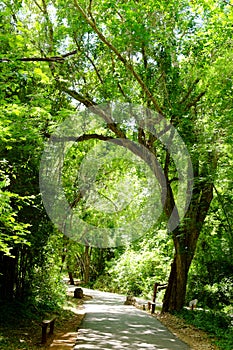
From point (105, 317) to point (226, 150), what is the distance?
563 cm

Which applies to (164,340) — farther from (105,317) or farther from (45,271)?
(45,271)

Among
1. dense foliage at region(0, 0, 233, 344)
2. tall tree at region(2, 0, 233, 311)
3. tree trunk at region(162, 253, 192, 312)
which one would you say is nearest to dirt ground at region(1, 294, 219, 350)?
tree trunk at region(162, 253, 192, 312)

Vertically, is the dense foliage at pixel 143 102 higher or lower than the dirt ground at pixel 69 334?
higher

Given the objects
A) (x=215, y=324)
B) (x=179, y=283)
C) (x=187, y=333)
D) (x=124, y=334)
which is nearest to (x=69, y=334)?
(x=124, y=334)

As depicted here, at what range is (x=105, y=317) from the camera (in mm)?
11094

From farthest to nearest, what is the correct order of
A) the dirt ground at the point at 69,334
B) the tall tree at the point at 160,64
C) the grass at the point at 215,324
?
the tall tree at the point at 160,64 → the grass at the point at 215,324 → the dirt ground at the point at 69,334

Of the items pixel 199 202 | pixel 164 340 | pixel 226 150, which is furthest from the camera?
pixel 199 202

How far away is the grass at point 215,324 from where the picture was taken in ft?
26.7

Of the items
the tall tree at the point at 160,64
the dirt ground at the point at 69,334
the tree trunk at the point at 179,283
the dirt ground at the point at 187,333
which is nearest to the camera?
the dirt ground at the point at 69,334

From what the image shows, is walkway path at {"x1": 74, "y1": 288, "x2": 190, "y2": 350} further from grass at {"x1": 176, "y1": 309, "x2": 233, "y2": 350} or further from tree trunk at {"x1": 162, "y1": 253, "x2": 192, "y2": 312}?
tree trunk at {"x1": 162, "y1": 253, "x2": 192, "y2": 312}

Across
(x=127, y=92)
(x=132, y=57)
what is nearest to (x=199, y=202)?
(x=127, y=92)

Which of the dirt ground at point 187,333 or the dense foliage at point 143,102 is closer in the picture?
the dirt ground at point 187,333

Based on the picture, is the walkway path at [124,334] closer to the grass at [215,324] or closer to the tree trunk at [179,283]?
the grass at [215,324]

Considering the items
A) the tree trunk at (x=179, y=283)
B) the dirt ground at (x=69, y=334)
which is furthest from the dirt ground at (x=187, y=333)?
the tree trunk at (x=179, y=283)
